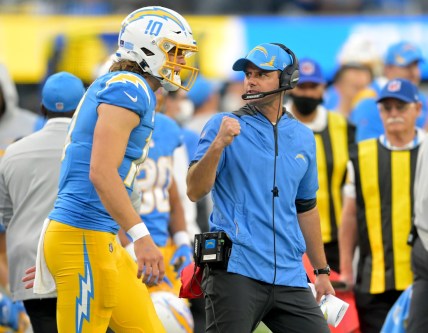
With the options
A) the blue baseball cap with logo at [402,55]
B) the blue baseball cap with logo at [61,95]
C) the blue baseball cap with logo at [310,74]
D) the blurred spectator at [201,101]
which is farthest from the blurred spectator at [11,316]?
the blurred spectator at [201,101]

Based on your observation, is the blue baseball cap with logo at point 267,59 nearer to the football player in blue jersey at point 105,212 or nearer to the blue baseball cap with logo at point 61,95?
the football player in blue jersey at point 105,212

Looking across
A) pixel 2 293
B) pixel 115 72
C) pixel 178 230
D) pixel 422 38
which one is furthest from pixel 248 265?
pixel 422 38

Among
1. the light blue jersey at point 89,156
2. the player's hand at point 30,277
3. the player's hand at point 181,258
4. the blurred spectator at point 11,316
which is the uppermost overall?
the light blue jersey at point 89,156

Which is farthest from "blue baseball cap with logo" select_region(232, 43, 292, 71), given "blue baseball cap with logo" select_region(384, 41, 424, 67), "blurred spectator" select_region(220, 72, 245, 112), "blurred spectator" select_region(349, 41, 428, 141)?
"blurred spectator" select_region(220, 72, 245, 112)

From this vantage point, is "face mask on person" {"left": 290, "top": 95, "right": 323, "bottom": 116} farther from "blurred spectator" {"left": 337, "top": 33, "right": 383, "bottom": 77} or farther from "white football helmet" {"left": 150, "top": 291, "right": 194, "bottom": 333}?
"blurred spectator" {"left": 337, "top": 33, "right": 383, "bottom": 77}

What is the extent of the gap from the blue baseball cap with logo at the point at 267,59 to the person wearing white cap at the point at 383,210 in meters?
2.31

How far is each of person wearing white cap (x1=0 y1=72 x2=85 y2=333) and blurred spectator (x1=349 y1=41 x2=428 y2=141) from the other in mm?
3168

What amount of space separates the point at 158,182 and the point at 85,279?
2.39 meters

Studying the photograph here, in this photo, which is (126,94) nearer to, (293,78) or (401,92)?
(293,78)

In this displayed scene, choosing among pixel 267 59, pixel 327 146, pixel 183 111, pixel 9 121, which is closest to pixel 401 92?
pixel 327 146

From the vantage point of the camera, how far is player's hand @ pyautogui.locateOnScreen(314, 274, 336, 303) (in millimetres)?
6672

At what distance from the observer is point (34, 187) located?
7.41 metres

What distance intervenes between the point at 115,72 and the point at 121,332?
4.02 feet

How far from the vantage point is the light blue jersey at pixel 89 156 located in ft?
20.1
